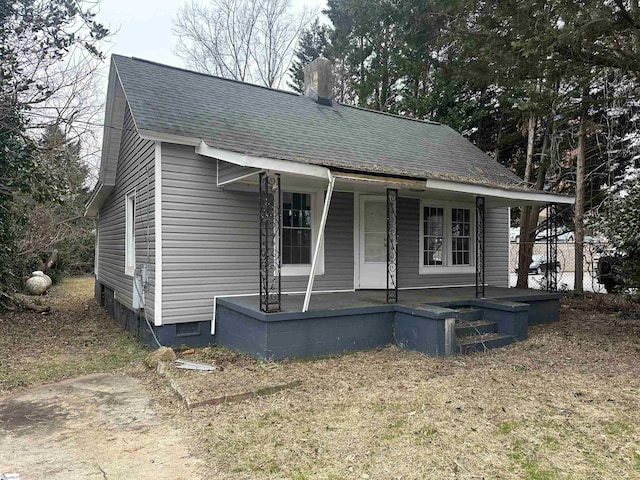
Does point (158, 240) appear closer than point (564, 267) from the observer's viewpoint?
Yes

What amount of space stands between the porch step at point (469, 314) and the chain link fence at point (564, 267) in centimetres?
326

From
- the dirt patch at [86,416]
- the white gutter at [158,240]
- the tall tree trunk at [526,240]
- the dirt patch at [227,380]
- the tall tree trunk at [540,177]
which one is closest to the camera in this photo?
the dirt patch at [86,416]

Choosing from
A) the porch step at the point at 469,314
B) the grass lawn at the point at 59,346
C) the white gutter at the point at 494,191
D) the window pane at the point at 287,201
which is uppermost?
the white gutter at the point at 494,191

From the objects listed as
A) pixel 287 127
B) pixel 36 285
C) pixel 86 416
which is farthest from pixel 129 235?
pixel 36 285

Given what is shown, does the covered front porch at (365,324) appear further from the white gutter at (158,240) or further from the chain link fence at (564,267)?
the chain link fence at (564,267)

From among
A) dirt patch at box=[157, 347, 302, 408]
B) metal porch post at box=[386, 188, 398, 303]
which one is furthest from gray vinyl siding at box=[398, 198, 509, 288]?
dirt patch at box=[157, 347, 302, 408]

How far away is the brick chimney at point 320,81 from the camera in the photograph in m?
10.4

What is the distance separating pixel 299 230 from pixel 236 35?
56.4ft

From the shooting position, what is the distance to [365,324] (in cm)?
630

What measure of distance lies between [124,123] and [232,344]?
5198mm

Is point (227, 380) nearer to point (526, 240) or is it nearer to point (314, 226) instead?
point (314, 226)

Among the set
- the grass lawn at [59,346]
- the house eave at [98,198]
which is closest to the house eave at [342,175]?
the grass lawn at [59,346]

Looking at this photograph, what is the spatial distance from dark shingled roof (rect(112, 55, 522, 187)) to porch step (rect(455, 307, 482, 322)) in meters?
2.16

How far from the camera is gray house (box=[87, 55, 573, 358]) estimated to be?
5.98 m
